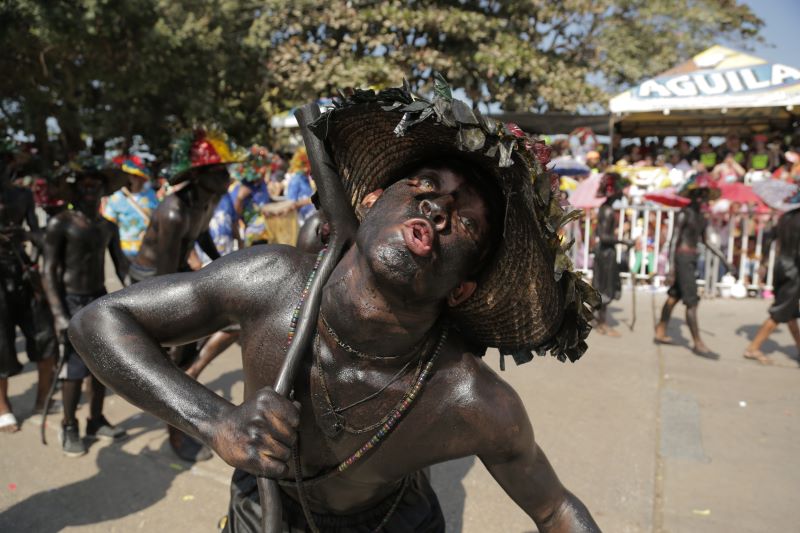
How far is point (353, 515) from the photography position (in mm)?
1783

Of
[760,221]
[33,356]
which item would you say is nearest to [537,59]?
[760,221]

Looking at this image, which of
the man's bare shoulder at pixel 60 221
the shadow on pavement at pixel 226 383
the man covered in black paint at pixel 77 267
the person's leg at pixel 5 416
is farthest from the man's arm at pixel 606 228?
the person's leg at pixel 5 416

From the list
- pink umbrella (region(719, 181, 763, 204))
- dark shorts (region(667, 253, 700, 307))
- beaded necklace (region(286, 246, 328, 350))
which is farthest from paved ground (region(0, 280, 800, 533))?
pink umbrella (region(719, 181, 763, 204))

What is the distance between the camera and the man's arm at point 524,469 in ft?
4.99

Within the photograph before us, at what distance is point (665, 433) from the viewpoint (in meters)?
4.37

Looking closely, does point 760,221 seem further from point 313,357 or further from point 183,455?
point 313,357

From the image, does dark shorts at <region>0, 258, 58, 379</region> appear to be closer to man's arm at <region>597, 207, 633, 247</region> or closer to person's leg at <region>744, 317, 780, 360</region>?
man's arm at <region>597, 207, 633, 247</region>

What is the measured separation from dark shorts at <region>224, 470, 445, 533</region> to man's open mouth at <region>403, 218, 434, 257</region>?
0.91 m

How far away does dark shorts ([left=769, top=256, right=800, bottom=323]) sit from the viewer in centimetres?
586

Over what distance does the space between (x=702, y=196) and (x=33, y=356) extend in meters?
6.27

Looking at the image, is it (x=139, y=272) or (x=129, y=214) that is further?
(x=129, y=214)

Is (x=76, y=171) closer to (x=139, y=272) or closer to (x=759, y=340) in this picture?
(x=139, y=272)

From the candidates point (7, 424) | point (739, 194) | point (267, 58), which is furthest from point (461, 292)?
point (267, 58)

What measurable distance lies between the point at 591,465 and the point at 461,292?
2.82m
